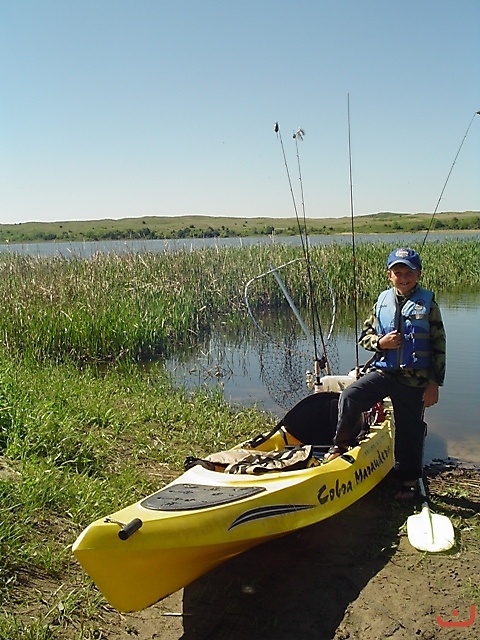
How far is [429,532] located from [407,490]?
33.6 inches

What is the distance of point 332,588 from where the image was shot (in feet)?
12.7

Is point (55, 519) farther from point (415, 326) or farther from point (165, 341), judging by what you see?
point (165, 341)

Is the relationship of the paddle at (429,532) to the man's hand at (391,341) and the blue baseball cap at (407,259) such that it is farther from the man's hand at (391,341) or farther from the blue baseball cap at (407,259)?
the blue baseball cap at (407,259)

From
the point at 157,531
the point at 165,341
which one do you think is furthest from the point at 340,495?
the point at 165,341

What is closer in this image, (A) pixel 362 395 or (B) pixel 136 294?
(A) pixel 362 395

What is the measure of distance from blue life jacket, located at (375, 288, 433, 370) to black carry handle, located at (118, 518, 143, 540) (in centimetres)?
258

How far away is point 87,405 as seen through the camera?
283 inches

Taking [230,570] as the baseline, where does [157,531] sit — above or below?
above

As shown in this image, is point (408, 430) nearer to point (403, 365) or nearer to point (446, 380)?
point (403, 365)

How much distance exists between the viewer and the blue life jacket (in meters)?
4.97

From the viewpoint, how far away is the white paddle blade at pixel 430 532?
4305 millimetres

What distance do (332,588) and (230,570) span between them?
643 mm

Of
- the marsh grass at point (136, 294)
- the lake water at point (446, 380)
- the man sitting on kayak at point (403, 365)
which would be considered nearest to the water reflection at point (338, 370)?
the lake water at point (446, 380)

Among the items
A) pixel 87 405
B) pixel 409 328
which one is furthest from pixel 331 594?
pixel 87 405
